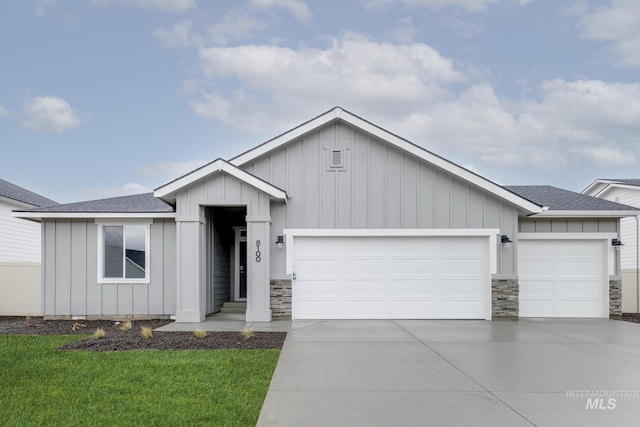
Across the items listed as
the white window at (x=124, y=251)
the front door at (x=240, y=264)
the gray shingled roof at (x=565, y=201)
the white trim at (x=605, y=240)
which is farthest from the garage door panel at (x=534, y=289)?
the white window at (x=124, y=251)

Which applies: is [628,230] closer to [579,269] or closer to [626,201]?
[626,201]

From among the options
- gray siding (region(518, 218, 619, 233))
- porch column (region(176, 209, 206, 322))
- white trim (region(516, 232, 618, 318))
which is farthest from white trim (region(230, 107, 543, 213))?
porch column (region(176, 209, 206, 322))

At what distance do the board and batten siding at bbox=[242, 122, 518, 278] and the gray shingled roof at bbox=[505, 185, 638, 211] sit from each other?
183 centimetres

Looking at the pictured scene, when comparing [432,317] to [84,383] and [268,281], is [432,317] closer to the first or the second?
[268,281]

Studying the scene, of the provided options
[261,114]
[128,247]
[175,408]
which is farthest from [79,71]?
[175,408]

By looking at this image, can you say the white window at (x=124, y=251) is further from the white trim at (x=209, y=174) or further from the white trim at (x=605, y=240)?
the white trim at (x=605, y=240)

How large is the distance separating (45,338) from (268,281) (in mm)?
4811

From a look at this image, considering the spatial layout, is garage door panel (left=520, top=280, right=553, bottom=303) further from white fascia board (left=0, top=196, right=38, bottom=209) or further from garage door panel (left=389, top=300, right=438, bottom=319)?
white fascia board (left=0, top=196, right=38, bottom=209)

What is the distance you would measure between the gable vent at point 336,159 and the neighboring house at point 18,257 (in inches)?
363

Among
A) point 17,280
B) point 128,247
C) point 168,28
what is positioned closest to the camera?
point 128,247

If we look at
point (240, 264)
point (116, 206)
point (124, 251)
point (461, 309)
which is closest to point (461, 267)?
point (461, 309)

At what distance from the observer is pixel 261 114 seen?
66.4 ft

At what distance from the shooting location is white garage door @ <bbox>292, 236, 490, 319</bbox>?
12.4 meters

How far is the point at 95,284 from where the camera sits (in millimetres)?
12914
